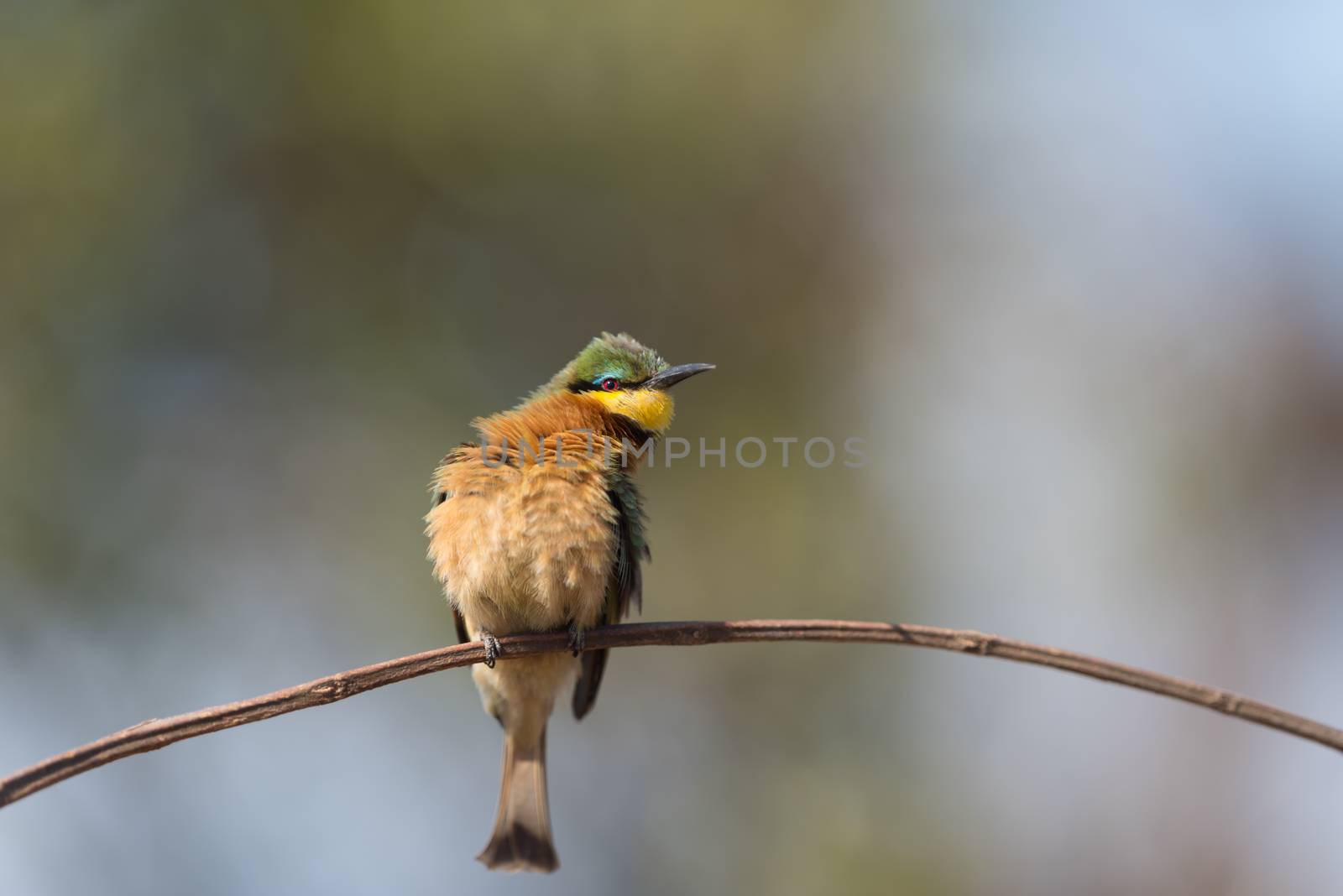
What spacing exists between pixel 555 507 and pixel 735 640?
36.3 inches

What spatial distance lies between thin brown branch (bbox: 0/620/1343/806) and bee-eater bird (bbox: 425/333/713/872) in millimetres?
580

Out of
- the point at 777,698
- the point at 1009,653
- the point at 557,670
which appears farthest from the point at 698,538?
the point at 1009,653

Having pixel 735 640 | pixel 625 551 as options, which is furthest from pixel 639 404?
pixel 735 640

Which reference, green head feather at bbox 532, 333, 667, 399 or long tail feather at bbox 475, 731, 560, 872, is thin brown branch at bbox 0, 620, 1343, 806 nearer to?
green head feather at bbox 532, 333, 667, 399

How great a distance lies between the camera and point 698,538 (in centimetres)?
491

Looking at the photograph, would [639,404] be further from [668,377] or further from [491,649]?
[491,649]

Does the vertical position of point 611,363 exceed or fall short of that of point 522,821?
it exceeds it

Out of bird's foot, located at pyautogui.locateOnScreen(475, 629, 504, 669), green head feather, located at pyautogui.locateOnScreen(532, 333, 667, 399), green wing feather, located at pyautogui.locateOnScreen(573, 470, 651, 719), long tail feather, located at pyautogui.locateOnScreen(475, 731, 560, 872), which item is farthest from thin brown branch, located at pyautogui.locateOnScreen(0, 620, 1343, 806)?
long tail feather, located at pyautogui.locateOnScreen(475, 731, 560, 872)

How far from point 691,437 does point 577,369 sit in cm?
208

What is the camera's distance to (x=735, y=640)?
1631 millimetres

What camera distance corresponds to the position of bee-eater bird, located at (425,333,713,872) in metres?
2.43

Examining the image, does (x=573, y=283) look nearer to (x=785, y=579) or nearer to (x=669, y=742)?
(x=785, y=579)

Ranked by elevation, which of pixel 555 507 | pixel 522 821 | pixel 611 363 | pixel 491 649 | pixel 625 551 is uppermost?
pixel 611 363

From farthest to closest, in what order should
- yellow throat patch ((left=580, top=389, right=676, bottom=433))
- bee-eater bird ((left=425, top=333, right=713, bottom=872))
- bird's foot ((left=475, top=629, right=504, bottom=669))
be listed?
1. yellow throat patch ((left=580, top=389, right=676, bottom=433))
2. bee-eater bird ((left=425, top=333, right=713, bottom=872))
3. bird's foot ((left=475, top=629, right=504, bottom=669))
